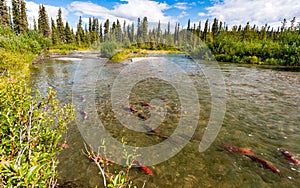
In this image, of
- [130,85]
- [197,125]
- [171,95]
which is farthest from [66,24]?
Answer: [197,125]

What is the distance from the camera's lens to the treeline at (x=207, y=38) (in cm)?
3986

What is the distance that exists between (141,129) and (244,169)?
185 inches

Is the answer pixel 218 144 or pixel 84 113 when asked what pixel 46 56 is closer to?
pixel 84 113

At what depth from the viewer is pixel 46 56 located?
144ft

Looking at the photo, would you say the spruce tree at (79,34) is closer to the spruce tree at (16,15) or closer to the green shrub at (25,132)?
the spruce tree at (16,15)

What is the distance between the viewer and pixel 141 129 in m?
8.98

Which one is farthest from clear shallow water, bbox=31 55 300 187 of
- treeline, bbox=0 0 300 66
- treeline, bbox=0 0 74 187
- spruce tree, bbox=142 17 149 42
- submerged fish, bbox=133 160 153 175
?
spruce tree, bbox=142 17 149 42

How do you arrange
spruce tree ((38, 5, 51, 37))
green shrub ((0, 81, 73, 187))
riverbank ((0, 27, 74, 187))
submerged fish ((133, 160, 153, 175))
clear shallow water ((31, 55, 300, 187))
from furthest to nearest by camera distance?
spruce tree ((38, 5, 51, 37))
submerged fish ((133, 160, 153, 175))
clear shallow water ((31, 55, 300, 187))
green shrub ((0, 81, 73, 187))
riverbank ((0, 27, 74, 187))

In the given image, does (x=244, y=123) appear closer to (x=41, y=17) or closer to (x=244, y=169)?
A: (x=244, y=169)

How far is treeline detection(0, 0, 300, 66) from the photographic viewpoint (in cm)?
3986

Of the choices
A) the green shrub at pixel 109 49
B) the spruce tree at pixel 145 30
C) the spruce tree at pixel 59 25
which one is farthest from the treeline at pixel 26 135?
the spruce tree at pixel 145 30

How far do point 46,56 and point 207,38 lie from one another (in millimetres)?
58862

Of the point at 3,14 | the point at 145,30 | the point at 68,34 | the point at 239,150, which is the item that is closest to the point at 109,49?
the point at 68,34

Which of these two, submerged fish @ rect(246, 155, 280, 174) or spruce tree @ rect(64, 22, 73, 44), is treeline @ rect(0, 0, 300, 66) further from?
submerged fish @ rect(246, 155, 280, 174)
